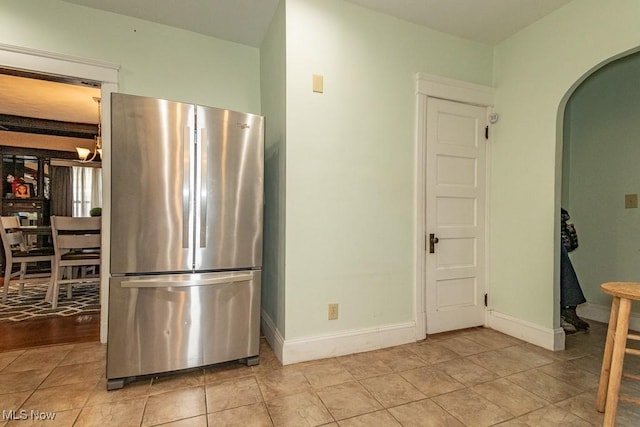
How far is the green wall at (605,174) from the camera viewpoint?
2947 mm

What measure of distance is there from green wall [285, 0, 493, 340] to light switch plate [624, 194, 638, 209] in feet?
6.93

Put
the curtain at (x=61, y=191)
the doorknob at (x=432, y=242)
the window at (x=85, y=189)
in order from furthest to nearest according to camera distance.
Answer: the window at (x=85, y=189), the curtain at (x=61, y=191), the doorknob at (x=432, y=242)

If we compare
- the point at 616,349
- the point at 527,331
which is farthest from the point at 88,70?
the point at 527,331

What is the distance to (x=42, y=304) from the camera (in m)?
3.74

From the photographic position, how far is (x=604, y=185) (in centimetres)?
313

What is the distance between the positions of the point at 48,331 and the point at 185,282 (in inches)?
76.0

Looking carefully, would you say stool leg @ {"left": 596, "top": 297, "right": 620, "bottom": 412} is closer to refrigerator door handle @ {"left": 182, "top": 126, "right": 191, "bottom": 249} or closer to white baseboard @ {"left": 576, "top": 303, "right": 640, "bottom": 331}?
white baseboard @ {"left": 576, "top": 303, "right": 640, "bottom": 331}

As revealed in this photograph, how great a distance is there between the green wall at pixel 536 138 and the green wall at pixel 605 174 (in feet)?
3.32

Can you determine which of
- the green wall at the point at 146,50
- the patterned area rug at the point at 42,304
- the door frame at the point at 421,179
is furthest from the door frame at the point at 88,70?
the door frame at the point at 421,179

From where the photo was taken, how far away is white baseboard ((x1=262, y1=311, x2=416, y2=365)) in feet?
7.36

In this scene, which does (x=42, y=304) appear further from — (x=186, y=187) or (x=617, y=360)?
(x=617, y=360)

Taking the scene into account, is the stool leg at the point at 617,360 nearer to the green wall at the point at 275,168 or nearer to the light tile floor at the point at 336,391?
the light tile floor at the point at 336,391

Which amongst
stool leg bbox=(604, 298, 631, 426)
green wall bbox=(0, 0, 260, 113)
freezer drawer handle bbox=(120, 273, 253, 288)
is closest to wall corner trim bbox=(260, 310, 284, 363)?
freezer drawer handle bbox=(120, 273, 253, 288)

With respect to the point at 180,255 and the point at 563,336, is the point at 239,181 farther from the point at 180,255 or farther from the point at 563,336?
the point at 563,336
